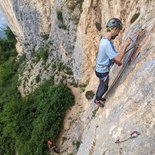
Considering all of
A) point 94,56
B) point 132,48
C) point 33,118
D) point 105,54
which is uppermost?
point 105,54

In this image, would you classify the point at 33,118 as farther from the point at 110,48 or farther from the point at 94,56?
the point at 110,48

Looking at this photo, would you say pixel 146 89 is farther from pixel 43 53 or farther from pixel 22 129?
pixel 43 53

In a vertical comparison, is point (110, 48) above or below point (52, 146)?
above

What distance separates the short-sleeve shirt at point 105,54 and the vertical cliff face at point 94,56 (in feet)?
3.14

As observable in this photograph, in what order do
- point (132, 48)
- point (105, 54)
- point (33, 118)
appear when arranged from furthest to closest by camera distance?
point (33, 118)
point (132, 48)
point (105, 54)

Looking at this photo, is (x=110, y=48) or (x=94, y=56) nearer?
(x=110, y=48)

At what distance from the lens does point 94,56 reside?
104 feet

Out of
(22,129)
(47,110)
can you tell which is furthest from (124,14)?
(22,129)

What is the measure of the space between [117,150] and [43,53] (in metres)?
29.0

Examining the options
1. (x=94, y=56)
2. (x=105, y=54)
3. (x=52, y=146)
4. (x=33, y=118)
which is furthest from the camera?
(x=33, y=118)

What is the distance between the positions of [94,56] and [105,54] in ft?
55.6

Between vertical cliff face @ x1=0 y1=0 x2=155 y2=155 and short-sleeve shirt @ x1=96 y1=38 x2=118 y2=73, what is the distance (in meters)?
0.96

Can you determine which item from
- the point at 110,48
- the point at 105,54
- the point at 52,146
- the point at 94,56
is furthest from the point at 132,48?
the point at 52,146

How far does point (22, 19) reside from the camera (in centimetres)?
4678
